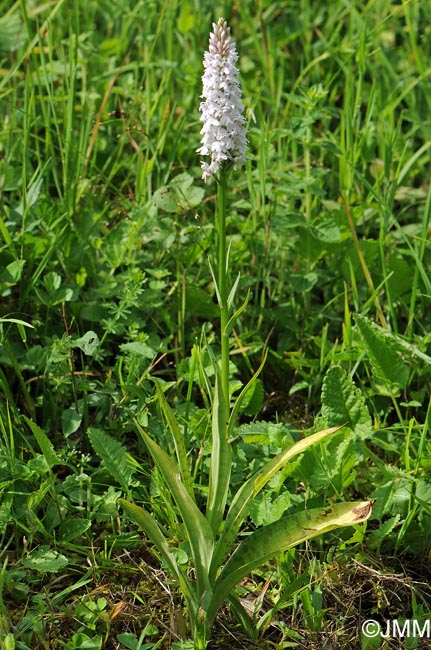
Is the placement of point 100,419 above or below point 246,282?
below

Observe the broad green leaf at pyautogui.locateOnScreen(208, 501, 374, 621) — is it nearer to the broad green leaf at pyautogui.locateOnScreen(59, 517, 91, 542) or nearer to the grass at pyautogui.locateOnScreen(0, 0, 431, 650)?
the grass at pyautogui.locateOnScreen(0, 0, 431, 650)

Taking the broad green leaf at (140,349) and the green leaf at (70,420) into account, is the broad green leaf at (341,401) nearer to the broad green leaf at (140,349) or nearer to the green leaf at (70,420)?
the broad green leaf at (140,349)

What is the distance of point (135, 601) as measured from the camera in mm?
1964

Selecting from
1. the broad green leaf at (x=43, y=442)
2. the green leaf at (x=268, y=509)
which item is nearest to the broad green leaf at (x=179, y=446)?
the green leaf at (x=268, y=509)

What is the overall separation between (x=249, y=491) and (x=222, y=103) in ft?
2.73

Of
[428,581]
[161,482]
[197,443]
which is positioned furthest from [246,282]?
[428,581]

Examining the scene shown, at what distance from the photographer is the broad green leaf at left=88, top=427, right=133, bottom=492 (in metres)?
2.10

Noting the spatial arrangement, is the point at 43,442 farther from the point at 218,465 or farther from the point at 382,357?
the point at 382,357

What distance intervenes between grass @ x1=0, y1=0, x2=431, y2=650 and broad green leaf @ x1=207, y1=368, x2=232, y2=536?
0.16 metres

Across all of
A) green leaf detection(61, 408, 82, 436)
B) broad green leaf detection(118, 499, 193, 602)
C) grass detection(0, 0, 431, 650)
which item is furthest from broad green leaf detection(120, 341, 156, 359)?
broad green leaf detection(118, 499, 193, 602)

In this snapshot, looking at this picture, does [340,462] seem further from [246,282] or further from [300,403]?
[246,282]

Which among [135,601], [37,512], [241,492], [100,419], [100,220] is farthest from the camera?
[100,220]

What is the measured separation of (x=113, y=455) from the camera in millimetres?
2131

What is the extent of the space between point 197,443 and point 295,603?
20.3 inches
